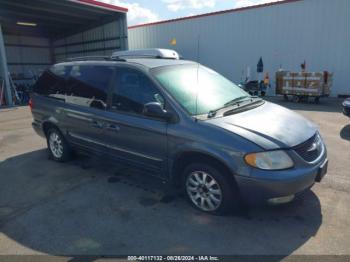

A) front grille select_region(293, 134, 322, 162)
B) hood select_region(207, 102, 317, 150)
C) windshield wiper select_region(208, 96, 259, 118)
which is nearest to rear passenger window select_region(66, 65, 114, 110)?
windshield wiper select_region(208, 96, 259, 118)

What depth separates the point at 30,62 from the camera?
68.2 ft

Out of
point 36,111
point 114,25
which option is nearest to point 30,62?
point 114,25

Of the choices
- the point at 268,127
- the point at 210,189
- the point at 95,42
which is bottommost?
the point at 210,189

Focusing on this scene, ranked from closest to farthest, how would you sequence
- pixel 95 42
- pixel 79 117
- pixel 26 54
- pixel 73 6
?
pixel 79 117, pixel 73 6, pixel 95 42, pixel 26 54

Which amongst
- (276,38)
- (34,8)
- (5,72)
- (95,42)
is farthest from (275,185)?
(95,42)

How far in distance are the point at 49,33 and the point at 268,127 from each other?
70.7 feet

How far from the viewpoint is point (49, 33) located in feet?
68.1

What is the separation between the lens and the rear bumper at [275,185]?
9.21 feet

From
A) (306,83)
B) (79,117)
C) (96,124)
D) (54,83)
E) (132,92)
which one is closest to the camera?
(132,92)

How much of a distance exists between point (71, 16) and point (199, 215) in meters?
15.9

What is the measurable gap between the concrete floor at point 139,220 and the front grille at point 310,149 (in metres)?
0.68

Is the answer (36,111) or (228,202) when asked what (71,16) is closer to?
(36,111)

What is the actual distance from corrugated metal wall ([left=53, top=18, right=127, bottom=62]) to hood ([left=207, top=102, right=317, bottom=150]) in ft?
45.2

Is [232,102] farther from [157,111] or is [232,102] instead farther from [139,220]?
[139,220]
